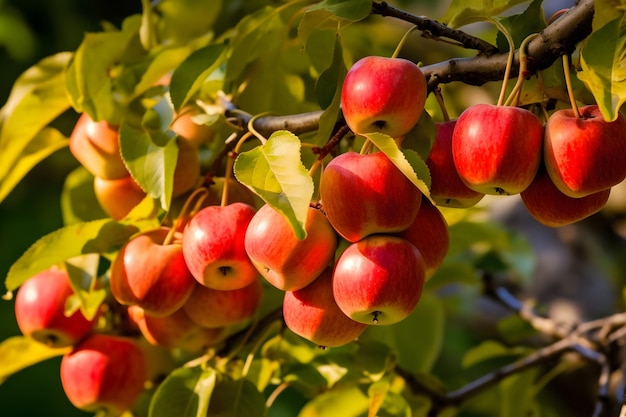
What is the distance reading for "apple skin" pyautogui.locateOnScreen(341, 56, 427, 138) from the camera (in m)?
0.74

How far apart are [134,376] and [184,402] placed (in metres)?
0.15

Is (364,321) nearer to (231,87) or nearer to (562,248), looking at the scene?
(231,87)

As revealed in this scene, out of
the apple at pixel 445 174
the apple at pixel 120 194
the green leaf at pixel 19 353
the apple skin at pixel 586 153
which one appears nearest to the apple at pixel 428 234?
the apple at pixel 445 174

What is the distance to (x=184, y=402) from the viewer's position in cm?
98

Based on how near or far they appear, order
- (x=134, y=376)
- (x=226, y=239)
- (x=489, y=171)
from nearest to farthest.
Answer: (x=489, y=171) → (x=226, y=239) → (x=134, y=376)

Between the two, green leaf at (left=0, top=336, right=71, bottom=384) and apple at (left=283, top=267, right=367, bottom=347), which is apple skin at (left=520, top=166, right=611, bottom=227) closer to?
apple at (left=283, top=267, right=367, bottom=347)

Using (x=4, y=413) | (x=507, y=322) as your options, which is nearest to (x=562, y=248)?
(x=507, y=322)

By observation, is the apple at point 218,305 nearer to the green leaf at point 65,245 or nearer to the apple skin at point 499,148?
the green leaf at point 65,245

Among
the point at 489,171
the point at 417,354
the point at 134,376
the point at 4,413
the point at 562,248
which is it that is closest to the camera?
the point at 489,171

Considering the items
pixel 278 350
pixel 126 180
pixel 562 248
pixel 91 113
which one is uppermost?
pixel 91 113

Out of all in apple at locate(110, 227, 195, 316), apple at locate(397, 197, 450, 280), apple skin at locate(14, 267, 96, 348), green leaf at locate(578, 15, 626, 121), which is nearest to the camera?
green leaf at locate(578, 15, 626, 121)

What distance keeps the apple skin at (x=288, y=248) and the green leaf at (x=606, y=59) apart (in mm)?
261

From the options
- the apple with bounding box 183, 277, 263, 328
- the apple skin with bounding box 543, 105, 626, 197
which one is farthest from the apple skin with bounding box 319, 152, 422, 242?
the apple with bounding box 183, 277, 263, 328

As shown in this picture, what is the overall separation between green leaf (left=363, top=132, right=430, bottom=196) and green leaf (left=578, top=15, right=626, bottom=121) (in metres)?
0.15
